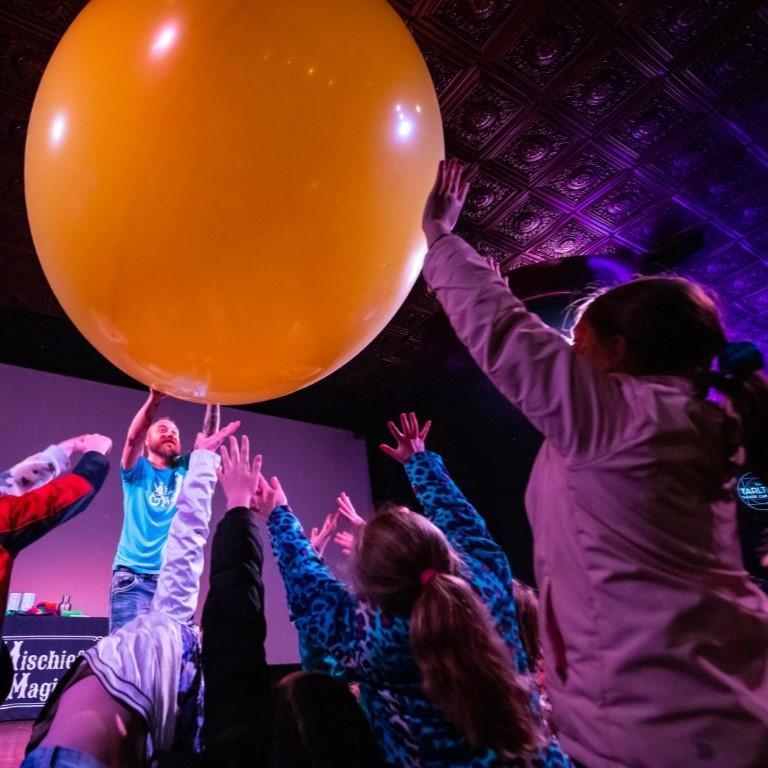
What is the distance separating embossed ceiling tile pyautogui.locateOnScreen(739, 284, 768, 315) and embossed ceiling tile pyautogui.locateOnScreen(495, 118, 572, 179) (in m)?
2.00

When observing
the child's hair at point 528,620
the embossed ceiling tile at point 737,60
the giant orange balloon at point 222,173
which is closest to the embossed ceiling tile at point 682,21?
the embossed ceiling tile at point 737,60

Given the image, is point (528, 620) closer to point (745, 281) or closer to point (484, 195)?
point (484, 195)

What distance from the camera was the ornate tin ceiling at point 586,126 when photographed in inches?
80.4

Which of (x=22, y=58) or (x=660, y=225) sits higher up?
(x=660, y=225)

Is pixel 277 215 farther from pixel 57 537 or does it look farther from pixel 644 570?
pixel 57 537

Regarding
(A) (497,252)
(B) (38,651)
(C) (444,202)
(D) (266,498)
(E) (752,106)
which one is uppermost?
(E) (752,106)

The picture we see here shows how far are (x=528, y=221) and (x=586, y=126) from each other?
60 centimetres

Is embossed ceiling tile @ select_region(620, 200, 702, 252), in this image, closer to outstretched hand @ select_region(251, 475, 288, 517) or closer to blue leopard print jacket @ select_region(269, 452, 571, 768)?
blue leopard print jacket @ select_region(269, 452, 571, 768)

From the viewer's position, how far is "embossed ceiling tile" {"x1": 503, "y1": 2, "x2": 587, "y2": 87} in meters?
2.03

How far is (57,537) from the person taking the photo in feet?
9.95

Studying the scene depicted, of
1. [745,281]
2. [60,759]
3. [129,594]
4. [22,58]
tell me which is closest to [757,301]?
[745,281]

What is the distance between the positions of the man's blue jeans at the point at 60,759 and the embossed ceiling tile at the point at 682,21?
2.52m

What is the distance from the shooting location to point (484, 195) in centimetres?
280

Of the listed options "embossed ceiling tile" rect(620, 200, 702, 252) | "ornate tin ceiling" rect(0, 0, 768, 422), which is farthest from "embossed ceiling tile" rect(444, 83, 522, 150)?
"embossed ceiling tile" rect(620, 200, 702, 252)
